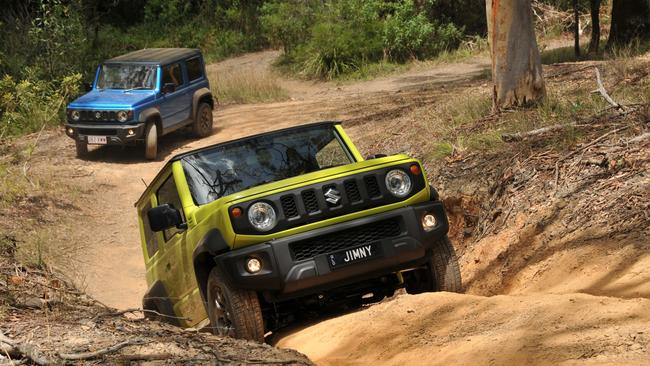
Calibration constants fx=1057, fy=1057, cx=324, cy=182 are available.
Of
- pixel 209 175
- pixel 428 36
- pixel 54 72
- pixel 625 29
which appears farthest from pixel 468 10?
pixel 209 175

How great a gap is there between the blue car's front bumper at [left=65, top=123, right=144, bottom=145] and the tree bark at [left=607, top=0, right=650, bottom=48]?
8905 millimetres

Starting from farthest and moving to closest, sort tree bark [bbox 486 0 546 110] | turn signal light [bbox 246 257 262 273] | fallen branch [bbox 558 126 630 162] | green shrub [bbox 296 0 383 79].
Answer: green shrub [bbox 296 0 383 79] → tree bark [bbox 486 0 546 110] → fallen branch [bbox 558 126 630 162] → turn signal light [bbox 246 257 262 273]

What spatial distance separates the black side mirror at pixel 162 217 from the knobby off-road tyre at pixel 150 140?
Answer: 11427mm

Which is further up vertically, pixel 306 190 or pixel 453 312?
pixel 306 190

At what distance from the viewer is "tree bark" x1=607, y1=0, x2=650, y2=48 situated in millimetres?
19594

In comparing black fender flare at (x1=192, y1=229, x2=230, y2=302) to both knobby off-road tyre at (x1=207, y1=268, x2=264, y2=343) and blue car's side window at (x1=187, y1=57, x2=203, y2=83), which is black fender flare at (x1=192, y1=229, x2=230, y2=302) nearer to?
knobby off-road tyre at (x1=207, y1=268, x2=264, y2=343)

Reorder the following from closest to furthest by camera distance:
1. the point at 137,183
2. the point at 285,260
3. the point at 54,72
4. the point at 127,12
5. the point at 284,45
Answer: the point at 285,260 → the point at 137,183 → the point at 54,72 → the point at 284,45 → the point at 127,12

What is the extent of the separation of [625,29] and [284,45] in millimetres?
13038

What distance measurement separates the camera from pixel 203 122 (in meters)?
20.4

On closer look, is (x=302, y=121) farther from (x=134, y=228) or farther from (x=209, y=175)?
(x=209, y=175)

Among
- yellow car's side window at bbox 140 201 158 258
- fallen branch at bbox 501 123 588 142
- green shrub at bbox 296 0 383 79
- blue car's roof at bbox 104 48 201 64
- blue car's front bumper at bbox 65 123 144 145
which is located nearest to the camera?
yellow car's side window at bbox 140 201 158 258

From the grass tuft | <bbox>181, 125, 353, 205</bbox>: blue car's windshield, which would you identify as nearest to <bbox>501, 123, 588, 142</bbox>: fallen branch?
<bbox>181, 125, 353, 205</bbox>: blue car's windshield

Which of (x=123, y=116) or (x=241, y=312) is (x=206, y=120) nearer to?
(x=123, y=116)

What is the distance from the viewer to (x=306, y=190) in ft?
23.0
